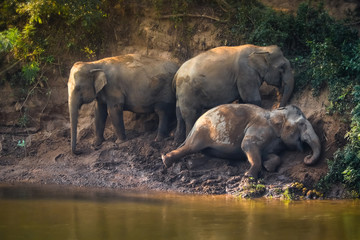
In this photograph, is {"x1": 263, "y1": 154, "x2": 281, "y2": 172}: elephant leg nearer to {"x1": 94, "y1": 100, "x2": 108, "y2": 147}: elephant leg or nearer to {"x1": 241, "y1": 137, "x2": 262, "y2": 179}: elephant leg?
{"x1": 241, "y1": 137, "x2": 262, "y2": 179}: elephant leg

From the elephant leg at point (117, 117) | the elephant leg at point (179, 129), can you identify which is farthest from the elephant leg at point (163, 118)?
the elephant leg at point (117, 117)

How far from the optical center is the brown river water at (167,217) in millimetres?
8219

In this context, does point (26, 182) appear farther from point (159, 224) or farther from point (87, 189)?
point (159, 224)

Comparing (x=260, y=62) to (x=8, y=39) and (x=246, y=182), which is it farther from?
(x=8, y=39)

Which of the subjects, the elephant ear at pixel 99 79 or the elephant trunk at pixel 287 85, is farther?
the elephant ear at pixel 99 79

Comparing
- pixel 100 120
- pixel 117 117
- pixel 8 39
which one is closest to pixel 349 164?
pixel 117 117

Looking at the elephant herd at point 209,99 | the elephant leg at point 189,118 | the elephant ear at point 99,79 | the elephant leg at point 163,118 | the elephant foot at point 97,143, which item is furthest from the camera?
the elephant foot at point 97,143

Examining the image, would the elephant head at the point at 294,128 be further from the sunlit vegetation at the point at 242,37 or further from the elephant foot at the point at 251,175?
the elephant foot at the point at 251,175

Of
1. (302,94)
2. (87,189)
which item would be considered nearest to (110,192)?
(87,189)

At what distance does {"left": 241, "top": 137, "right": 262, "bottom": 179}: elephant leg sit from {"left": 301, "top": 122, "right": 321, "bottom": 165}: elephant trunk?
86 centimetres

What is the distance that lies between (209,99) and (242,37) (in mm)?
2200

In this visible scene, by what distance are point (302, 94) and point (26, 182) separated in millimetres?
5963

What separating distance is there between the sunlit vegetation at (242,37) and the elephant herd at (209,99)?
2.31ft

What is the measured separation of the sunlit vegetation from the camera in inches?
479
